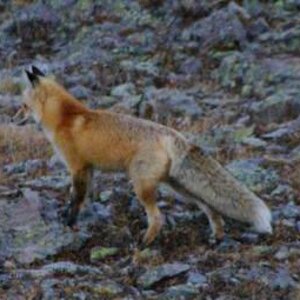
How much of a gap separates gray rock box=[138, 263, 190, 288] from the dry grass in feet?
16.1

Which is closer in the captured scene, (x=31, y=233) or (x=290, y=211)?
(x=31, y=233)

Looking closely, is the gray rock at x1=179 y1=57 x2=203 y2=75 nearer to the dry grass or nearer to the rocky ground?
the rocky ground

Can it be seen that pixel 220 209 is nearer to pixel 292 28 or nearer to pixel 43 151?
pixel 43 151

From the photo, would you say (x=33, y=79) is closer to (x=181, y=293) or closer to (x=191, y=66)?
(x=181, y=293)

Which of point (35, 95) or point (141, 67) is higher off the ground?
point (35, 95)

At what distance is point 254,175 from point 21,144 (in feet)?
14.4

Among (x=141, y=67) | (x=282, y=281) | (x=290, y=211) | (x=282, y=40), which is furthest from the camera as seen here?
(x=141, y=67)

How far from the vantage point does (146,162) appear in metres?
9.52

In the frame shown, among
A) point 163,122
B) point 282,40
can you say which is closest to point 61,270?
point 163,122

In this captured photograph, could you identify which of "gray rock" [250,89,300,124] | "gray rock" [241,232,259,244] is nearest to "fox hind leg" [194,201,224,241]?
"gray rock" [241,232,259,244]

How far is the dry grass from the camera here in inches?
539

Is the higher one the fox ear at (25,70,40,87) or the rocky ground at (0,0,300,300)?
the fox ear at (25,70,40,87)

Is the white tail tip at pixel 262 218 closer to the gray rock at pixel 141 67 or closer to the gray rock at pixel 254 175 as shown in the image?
the gray rock at pixel 254 175

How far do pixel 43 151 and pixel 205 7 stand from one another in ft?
25.7
